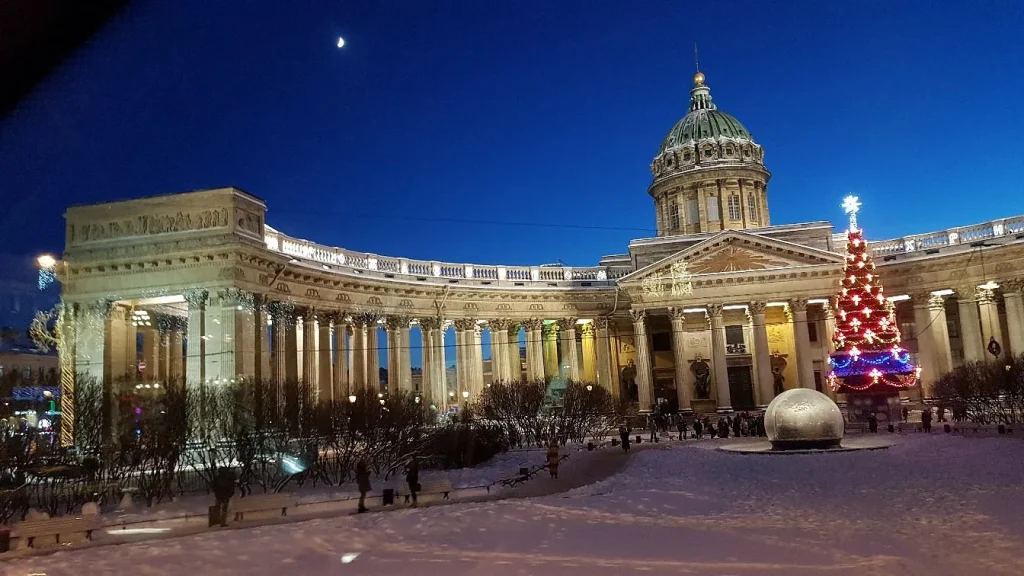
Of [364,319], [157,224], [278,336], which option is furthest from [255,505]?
[364,319]

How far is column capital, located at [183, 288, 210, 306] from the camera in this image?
3194 cm

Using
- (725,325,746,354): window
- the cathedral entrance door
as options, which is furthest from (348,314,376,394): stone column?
the cathedral entrance door

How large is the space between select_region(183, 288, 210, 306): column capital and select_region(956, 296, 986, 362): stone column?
41.8 m

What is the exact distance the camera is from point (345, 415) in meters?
26.9

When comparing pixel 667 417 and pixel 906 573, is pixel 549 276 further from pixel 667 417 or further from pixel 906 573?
pixel 906 573

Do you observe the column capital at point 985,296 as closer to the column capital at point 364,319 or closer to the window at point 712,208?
the window at point 712,208

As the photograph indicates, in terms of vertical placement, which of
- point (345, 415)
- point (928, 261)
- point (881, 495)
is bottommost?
point (881, 495)

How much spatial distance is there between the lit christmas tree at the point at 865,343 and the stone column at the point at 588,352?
68.2 ft

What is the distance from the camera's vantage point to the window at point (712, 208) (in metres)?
66.9

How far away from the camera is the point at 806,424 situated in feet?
90.7

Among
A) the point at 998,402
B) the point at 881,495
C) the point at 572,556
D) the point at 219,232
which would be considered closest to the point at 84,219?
the point at 219,232

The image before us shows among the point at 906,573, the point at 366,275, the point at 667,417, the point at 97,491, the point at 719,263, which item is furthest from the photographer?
the point at 719,263

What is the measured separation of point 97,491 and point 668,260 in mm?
36838

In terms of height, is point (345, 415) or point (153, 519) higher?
point (345, 415)
